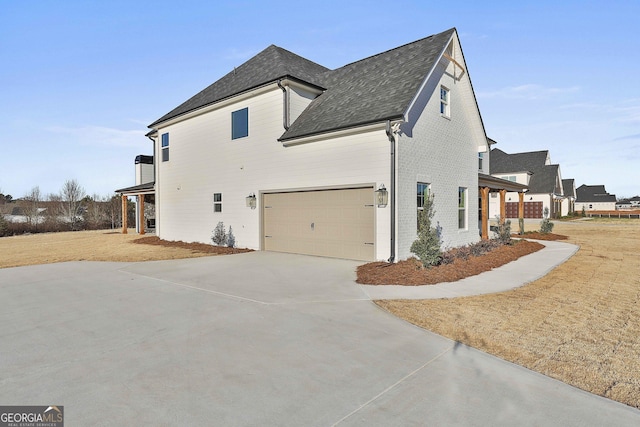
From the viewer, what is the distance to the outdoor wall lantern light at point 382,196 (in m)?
9.83

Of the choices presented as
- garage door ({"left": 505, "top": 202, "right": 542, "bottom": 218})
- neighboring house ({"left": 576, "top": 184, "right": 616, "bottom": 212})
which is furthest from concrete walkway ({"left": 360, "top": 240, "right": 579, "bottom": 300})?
neighboring house ({"left": 576, "top": 184, "right": 616, "bottom": 212})

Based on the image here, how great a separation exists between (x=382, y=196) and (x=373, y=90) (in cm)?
440

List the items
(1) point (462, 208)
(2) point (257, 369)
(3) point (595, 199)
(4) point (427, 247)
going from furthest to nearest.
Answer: (3) point (595, 199) → (1) point (462, 208) → (4) point (427, 247) → (2) point (257, 369)

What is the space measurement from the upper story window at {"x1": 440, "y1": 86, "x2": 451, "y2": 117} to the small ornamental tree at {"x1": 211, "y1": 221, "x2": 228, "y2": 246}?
10884 mm

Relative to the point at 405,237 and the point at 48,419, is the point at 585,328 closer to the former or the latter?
the point at 405,237

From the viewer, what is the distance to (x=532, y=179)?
43531mm

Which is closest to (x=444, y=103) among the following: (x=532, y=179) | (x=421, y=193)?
(x=421, y=193)

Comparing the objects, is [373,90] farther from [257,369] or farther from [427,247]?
[257,369]

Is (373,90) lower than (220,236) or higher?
higher

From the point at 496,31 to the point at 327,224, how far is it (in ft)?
30.7

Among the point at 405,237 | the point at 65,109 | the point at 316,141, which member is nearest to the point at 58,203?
the point at 65,109

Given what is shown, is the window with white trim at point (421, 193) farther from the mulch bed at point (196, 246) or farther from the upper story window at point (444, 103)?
the mulch bed at point (196, 246)

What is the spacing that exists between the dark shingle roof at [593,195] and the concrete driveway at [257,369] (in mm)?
87679

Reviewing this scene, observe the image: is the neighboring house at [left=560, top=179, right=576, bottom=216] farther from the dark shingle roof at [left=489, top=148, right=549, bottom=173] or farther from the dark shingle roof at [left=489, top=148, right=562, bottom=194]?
the dark shingle roof at [left=489, top=148, right=549, bottom=173]
